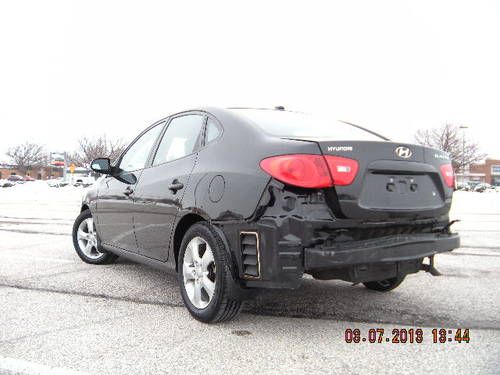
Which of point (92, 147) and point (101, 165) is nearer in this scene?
point (101, 165)

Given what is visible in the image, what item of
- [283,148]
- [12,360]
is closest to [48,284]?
[12,360]

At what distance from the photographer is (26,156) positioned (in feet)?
331

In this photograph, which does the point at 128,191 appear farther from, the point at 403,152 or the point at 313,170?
the point at 403,152

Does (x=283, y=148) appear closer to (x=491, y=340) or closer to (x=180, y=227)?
(x=180, y=227)

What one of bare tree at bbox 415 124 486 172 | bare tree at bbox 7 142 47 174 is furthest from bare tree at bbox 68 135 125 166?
bare tree at bbox 415 124 486 172

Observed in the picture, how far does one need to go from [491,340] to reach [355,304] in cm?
112

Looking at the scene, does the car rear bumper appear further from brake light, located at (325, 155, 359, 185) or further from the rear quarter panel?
the rear quarter panel

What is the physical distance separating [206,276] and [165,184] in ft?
3.06

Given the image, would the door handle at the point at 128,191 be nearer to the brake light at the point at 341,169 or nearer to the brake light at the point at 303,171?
the brake light at the point at 303,171

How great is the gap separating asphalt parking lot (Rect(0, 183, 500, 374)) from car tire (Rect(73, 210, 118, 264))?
262mm

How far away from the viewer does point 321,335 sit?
3.30 meters

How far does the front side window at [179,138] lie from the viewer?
4062mm

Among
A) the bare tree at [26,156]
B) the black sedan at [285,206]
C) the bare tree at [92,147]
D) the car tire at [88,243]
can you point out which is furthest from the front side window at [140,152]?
the bare tree at [26,156]

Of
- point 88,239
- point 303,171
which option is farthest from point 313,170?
point 88,239
